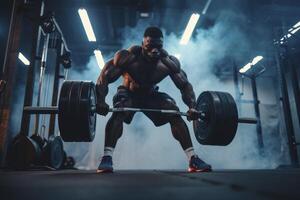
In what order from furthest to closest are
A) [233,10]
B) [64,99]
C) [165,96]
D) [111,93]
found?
[111,93], [233,10], [165,96], [64,99]

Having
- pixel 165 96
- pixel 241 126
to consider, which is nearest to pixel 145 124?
pixel 241 126

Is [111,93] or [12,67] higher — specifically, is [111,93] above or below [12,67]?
above

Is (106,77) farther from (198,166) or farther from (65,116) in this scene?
(198,166)

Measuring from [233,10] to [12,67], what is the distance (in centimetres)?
343

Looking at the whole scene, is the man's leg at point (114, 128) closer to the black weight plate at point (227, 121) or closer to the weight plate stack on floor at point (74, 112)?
the weight plate stack on floor at point (74, 112)

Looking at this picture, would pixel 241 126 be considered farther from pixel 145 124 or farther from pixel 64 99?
pixel 64 99

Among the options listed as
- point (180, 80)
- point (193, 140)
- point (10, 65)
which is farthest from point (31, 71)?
point (193, 140)

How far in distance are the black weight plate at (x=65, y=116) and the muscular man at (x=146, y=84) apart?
1.17 feet

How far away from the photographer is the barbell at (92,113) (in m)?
1.84

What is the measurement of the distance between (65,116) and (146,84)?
0.84m

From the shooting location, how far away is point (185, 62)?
6.00 metres

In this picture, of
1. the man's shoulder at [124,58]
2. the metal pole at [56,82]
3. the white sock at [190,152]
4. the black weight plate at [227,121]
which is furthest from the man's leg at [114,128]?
the metal pole at [56,82]

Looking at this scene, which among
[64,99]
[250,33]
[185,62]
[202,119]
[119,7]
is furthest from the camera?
[185,62]

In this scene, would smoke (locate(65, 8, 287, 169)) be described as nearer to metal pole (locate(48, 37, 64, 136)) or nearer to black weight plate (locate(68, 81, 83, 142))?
metal pole (locate(48, 37, 64, 136))
